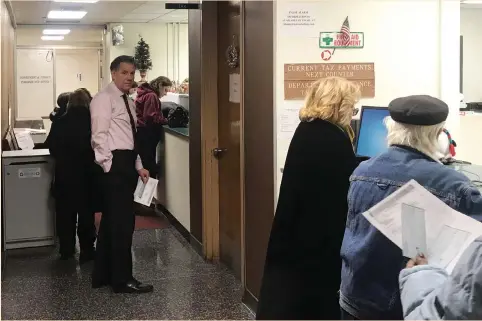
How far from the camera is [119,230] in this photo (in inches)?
165

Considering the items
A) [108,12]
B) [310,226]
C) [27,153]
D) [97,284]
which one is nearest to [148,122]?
[27,153]

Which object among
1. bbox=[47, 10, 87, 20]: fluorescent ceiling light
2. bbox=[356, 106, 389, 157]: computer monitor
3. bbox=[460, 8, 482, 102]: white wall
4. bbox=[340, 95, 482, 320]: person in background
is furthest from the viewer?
bbox=[47, 10, 87, 20]: fluorescent ceiling light

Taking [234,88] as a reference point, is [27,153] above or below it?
below

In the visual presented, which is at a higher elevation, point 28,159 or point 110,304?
point 28,159

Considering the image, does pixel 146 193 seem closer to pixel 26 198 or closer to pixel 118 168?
pixel 118 168

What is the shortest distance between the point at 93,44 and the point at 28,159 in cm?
887

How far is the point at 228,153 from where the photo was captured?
4.85 metres

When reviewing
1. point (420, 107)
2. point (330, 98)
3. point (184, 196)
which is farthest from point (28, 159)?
point (420, 107)

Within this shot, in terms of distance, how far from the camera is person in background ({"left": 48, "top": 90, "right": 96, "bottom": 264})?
4984 millimetres

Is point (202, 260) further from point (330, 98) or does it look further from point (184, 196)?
point (330, 98)

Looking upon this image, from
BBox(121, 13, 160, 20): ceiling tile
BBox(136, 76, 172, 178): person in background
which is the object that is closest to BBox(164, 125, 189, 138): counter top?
BBox(136, 76, 172, 178): person in background

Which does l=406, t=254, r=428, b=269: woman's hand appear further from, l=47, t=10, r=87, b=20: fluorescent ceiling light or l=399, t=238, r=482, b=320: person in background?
l=47, t=10, r=87, b=20: fluorescent ceiling light

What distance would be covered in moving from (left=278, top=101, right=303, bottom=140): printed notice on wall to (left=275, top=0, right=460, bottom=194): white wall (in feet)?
0.11

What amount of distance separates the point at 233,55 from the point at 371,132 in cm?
159
